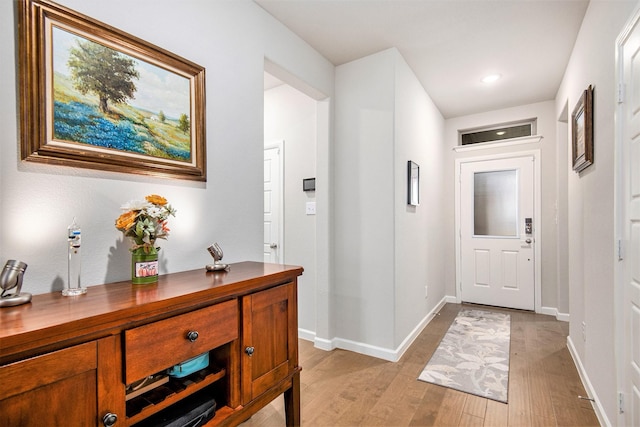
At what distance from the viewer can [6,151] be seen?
1111 mm

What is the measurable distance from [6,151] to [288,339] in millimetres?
1413

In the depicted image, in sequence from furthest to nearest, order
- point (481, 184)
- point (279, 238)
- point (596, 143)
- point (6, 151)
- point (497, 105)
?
point (481, 184) < point (497, 105) < point (279, 238) < point (596, 143) < point (6, 151)

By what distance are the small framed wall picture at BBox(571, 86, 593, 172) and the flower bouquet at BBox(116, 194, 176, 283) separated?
2.48 m

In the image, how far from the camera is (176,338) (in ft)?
3.76

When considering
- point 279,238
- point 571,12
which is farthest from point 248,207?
point 571,12

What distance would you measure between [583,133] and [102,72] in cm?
282

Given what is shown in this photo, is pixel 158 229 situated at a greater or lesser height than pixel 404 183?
lesser

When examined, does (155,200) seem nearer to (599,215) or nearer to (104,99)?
(104,99)

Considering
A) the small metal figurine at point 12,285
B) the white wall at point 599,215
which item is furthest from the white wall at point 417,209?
the small metal figurine at point 12,285

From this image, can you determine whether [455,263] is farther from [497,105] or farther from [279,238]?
[279,238]

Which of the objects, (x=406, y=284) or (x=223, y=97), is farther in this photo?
(x=406, y=284)

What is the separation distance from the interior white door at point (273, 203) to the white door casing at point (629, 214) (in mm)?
2623

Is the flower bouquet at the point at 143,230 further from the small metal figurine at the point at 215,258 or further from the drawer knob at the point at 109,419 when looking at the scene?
the drawer knob at the point at 109,419

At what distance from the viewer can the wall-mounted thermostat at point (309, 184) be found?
3.10m
